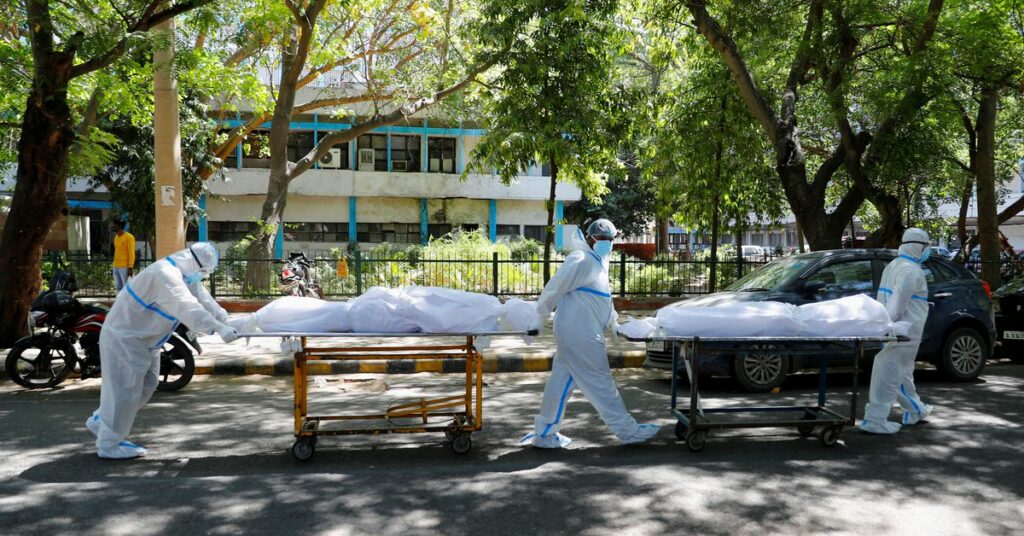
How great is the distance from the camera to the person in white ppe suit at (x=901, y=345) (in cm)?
642

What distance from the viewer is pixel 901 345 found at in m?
6.44

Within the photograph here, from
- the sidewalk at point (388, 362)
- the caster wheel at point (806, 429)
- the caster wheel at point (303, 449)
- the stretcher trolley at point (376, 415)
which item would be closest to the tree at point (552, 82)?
the sidewalk at point (388, 362)

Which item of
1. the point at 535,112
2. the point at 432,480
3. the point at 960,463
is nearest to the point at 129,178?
the point at 535,112

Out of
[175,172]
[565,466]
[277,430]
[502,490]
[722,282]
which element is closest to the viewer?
[502,490]

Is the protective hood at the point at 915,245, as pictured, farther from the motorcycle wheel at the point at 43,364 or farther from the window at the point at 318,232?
the window at the point at 318,232

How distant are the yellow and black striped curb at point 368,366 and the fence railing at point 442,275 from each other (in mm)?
5364

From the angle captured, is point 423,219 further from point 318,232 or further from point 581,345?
point 581,345

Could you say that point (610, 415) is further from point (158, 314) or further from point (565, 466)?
point (158, 314)

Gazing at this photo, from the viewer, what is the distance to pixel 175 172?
10758 mm

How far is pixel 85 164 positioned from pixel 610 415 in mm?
9272

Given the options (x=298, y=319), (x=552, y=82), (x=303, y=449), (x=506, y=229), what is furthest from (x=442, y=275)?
(x=506, y=229)

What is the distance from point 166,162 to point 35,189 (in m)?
1.68

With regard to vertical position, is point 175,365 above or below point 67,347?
below

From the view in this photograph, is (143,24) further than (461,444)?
Yes
